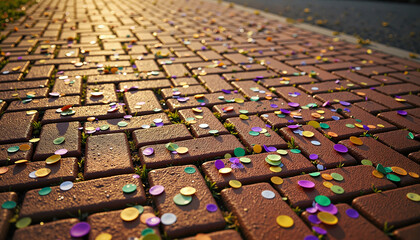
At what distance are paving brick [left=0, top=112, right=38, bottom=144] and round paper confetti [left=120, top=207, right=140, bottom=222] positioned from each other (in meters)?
1.07

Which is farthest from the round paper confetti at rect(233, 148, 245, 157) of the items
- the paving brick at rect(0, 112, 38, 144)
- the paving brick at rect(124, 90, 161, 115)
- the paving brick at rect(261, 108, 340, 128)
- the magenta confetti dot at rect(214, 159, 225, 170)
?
the paving brick at rect(0, 112, 38, 144)

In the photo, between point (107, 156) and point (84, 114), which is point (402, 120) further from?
point (84, 114)

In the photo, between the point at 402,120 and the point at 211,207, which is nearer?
the point at 211,207

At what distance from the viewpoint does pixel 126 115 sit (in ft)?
7.81

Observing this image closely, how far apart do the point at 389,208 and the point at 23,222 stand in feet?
6.09

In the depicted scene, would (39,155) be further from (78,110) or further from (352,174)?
(352,174)

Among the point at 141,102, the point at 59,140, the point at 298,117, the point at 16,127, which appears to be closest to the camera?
the point at 59,140

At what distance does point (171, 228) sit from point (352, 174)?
1176 millimetres

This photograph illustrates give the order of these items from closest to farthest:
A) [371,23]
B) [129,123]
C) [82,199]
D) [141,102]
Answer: [82,199]
[129,123]
[141,102]
[371,23]

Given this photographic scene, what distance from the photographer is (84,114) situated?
2344 millimetres

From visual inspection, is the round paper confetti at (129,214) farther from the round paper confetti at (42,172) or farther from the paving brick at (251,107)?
the paving brick at (251,107)

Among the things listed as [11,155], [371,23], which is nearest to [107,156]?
[11,155]

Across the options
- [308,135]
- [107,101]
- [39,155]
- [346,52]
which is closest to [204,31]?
[346,52]

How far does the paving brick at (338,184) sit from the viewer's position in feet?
5.23
